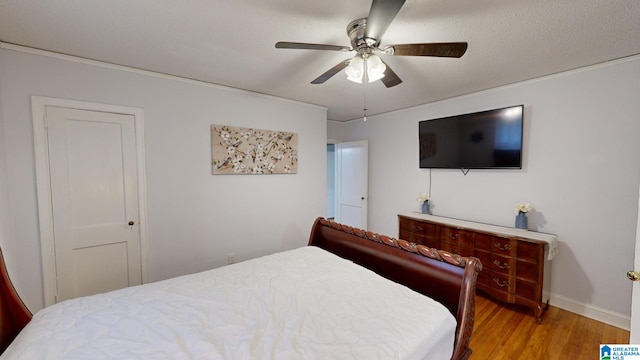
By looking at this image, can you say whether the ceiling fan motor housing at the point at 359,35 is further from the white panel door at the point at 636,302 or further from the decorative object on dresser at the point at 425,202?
the decorative object on dresser at the point at 425,202

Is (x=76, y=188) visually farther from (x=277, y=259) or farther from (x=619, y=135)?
(x=619, y=135)

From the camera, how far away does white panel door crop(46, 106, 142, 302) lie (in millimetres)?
2137

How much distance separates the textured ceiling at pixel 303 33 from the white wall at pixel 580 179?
0.26 m

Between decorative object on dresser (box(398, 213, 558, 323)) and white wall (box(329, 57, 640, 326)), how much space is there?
0.20 meters

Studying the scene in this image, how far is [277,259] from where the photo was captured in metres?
2.00

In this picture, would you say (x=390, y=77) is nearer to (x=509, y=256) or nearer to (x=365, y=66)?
(x=365, y=66)

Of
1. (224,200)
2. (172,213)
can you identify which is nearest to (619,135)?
(224,200)

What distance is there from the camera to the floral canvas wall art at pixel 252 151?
9.47 feet

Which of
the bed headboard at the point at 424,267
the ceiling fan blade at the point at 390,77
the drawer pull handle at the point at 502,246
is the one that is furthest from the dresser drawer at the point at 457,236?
the ceiling fan blade at the point at 390,77

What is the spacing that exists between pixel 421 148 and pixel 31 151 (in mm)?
4144

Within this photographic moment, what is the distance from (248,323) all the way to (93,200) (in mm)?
2105

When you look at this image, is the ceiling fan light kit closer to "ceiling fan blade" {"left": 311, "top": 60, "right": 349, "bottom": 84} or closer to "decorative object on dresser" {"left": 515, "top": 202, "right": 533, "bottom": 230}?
"ceiling fan blade" {"left": 311, "top": 60, "right": 349, "bottom": 84}

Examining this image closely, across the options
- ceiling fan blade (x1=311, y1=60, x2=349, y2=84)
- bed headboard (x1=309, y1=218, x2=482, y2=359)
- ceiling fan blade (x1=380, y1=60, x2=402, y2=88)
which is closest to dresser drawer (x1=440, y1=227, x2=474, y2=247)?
bed headboard (x1=309, y1=218, x2=482, y2=359)

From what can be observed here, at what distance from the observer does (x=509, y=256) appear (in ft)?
7.95
